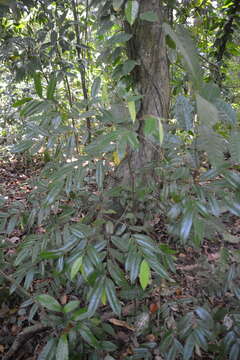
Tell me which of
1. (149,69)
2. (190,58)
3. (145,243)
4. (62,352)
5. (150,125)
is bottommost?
(62,352)

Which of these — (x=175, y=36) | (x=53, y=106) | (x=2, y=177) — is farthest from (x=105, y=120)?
(x=2, y=177)

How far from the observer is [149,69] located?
1316 millimetres

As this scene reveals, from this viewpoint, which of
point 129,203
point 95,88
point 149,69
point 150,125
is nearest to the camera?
point 150,125

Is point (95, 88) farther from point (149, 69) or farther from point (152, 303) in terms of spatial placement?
point (152, 303)

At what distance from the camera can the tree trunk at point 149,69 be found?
1247mm

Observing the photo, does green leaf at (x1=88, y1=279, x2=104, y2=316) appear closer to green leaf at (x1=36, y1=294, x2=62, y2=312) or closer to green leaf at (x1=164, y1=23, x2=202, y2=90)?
green leaf at (x1=36, y1=294, x2=62, y2=312)

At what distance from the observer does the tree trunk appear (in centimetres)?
125

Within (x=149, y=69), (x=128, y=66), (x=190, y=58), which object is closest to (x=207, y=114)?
(x=190, y=58)

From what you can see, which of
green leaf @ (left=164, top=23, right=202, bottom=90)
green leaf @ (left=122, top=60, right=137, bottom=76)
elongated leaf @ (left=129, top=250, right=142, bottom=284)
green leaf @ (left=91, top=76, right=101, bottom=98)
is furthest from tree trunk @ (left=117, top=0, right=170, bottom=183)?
green leaf @ (left=164, top=23, right=202, bottom=90)

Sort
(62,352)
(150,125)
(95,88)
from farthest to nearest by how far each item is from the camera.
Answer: (95,88) < (62,352) < (150,125)

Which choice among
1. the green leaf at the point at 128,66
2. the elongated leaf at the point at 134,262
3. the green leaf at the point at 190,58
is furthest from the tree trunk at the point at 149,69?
the green leaf at the point at 190,58

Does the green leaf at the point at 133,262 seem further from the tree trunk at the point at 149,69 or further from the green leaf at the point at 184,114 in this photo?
the tree trunk at the point at 149,69

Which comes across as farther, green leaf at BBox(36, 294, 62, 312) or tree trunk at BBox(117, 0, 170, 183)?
tree trunk at BBox(117, 0, 170, 183)

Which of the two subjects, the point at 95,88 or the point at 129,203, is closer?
the point at 95,88
